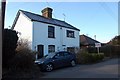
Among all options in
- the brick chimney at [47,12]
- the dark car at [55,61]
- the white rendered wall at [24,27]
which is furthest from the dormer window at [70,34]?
the dark car at [55,61]

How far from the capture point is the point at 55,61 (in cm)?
1897

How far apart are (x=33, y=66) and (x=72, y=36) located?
65.8 ft

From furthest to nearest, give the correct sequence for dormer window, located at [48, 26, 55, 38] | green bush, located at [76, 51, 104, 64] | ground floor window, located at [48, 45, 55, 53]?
dormer window, located at [48, 26, 55, 38] → ground floor window, located at [48, 45, 55, 53] → green bush, located at [76, 51, 104, 64]

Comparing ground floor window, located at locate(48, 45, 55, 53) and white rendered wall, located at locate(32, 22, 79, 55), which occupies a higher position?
white rendered wall, located at locate(32, 22, 79, 55)

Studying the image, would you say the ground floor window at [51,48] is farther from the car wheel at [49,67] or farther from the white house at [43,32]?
the car wheel at [49,67]

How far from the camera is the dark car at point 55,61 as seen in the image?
59.2 ft

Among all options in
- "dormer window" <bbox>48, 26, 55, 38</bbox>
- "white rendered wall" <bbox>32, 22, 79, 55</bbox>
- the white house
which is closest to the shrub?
the white house

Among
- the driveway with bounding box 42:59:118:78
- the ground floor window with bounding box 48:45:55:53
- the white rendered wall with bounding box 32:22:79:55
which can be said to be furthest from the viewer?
the ground floor window with bounding box 48:45:55:53

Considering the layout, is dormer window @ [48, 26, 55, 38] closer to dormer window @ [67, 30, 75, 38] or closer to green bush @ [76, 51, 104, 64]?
dormer window @ [67, 30, 75, 38]

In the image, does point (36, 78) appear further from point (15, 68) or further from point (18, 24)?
point (18, 24)

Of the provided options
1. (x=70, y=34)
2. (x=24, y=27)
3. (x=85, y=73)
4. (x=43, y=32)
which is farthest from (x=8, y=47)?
(x=70, y=34)

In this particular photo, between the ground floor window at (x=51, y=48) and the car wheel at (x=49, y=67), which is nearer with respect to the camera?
the car wheel at (x=49, y=67)

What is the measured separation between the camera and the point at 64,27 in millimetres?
34000

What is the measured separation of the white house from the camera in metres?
28.1
